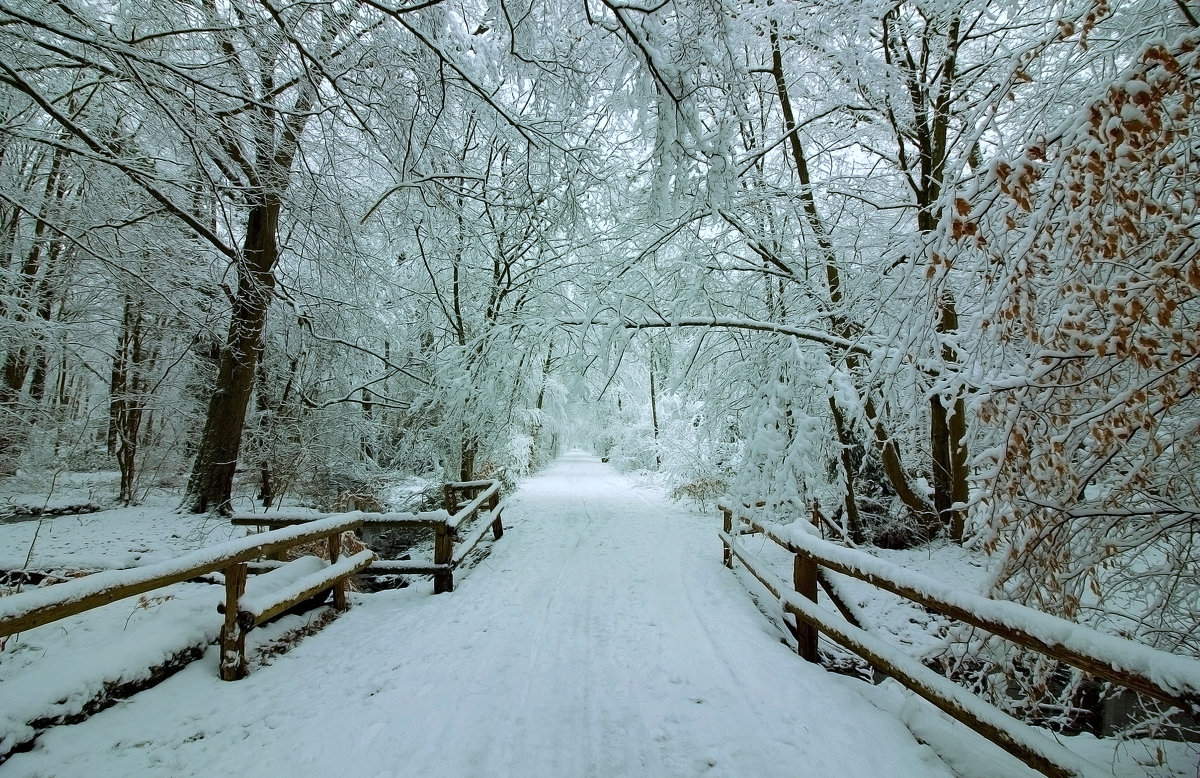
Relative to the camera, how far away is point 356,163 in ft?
28.3

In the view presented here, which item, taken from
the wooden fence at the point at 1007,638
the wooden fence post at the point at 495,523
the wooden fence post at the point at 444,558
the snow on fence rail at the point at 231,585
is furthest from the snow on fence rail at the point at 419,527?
the wooden fence at the point at 1007,638

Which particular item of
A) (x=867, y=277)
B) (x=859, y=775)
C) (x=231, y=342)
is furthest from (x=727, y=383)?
(x=231, y=342)

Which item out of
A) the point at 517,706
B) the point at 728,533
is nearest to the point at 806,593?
the point at 517,706

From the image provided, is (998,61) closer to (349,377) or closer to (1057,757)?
(1057,757)

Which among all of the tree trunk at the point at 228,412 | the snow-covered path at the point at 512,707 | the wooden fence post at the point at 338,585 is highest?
the tree trunk at the point at 228,412

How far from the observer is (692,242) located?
700 cm

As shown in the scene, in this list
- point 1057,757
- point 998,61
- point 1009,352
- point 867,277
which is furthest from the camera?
point 867,277

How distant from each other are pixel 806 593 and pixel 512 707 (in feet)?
8.00

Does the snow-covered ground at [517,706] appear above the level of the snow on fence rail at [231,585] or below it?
below

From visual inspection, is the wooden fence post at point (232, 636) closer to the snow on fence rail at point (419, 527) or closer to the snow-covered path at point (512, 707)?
the snow-covered path at point (512, 707)

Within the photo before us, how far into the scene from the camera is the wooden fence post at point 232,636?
136 inches

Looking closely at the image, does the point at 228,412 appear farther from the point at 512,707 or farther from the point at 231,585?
the point at 512,707

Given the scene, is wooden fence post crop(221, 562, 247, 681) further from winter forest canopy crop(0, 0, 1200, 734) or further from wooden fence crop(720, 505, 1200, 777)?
wooden fence crop(720, 505, 1200, 777)

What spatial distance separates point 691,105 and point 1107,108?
2109 mm
